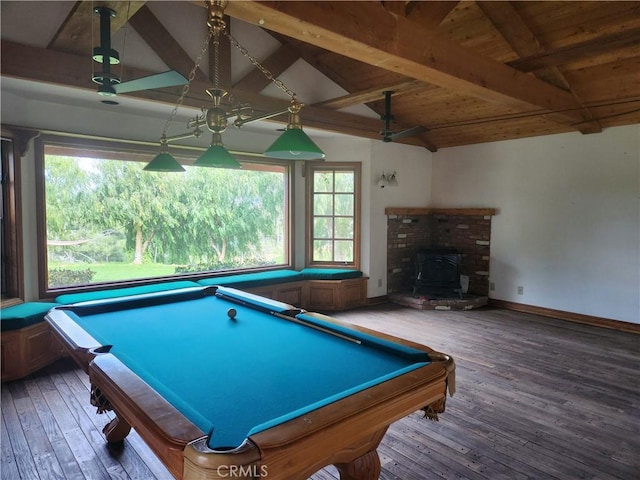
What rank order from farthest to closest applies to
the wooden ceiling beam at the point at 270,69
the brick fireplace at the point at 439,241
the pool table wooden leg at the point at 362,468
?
the brick fireplace at the point at 439,241 < the wooden ceiling beam at the point at 270,69 < the pool table wooden leg at the point at 362,468

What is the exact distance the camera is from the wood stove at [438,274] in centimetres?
617

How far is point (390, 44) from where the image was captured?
8.64ft

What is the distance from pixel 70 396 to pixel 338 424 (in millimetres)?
2824

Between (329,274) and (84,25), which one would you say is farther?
(329,274)

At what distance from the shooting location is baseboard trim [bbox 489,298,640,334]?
16.3 ft

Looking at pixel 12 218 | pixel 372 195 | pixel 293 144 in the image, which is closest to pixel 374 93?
pixel 372 195

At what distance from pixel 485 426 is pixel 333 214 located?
3.98 metres

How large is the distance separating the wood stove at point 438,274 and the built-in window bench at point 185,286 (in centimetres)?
93

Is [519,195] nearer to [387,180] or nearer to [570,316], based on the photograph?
[570,316]

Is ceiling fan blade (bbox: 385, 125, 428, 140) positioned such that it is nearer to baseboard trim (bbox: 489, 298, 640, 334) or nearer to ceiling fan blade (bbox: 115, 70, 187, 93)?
ceiling fan blade (bbox: 115, 70, 187, 93)

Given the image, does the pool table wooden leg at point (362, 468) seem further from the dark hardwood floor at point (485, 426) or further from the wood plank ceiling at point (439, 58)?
the wood plank ceiling at point (439, 58)

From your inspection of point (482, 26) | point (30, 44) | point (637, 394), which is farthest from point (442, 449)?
point (30, 44)

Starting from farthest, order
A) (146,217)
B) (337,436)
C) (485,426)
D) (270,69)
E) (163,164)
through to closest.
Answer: (146,217) → (270,69) → (163,164) → (485,426) → (337,436)

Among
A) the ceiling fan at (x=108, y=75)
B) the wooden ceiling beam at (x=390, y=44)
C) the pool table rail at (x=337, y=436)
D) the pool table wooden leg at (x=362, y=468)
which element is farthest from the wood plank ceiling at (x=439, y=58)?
the pool table wooden leg at (x=362, y=468)
